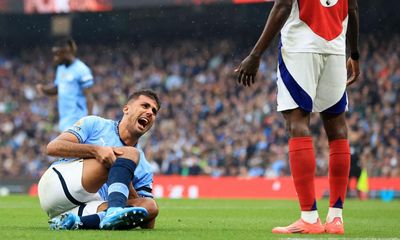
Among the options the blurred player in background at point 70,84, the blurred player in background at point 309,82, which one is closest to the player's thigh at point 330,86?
the blurred player in background at point 309,82

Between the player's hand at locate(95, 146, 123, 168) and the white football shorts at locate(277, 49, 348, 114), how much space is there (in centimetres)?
115

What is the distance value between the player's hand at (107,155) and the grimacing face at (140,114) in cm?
37

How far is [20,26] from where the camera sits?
1094 inches

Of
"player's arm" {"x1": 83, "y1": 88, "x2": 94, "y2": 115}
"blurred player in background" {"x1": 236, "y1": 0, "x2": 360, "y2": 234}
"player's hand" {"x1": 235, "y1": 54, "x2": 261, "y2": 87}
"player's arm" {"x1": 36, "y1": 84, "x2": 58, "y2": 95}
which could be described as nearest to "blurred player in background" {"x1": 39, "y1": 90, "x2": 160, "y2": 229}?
"player's hand" {"x1": 235, "y1": 54, "x2": 261, "y2": 87}

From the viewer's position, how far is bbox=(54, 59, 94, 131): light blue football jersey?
487 inches

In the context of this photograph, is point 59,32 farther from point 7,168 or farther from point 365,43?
point 365,43

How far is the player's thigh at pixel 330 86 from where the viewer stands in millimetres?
5824

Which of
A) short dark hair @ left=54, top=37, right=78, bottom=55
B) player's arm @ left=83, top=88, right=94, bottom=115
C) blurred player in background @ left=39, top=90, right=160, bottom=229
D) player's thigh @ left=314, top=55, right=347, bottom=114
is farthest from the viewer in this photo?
short dark hair @ left=54, top=37, right=78, bottom=55

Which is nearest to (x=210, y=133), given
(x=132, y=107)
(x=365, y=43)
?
(x=365, y=43)

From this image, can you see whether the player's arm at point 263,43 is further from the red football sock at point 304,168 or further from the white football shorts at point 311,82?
the red football sock at point 304,168

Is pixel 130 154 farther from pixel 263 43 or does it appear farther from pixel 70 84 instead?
pixel 70 84

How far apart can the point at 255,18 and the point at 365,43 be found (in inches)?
127

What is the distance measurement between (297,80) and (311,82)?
104 millimetres

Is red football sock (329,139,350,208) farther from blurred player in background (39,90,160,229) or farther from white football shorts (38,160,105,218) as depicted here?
white football shorts (38,160,105,218)
